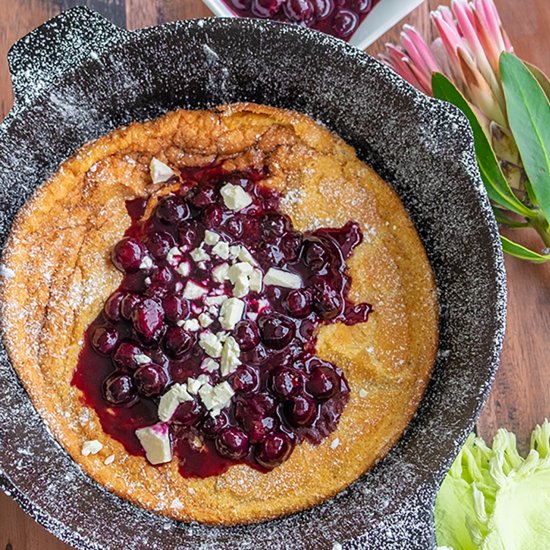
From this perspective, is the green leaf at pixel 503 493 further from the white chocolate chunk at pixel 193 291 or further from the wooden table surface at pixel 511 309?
the white chocolate chunk at pixel 193 291

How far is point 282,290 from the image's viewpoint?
1.98 metres

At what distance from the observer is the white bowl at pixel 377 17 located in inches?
85.4

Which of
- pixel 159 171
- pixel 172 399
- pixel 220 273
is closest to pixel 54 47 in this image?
pixel 159 171

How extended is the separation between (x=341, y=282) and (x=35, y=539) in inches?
39.2

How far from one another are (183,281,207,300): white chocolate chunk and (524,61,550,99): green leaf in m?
1.05

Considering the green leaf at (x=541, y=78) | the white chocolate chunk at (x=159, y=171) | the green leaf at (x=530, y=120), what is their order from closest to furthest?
the white chocolate chunk at (x=159, y=171), the green leaf at (x=530, y=120), the green leaf at (x=541, y=78)

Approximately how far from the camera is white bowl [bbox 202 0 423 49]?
2170 mm

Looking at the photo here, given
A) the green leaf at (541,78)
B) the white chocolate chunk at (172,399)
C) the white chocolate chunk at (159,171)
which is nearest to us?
the white chocolate chunk at (172,399)

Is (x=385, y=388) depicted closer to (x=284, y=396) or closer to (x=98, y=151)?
(x=284, y=396)

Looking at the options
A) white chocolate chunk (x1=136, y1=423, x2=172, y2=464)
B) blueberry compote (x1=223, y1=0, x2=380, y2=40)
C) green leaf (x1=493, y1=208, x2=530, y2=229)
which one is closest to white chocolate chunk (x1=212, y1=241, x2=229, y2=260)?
white chocolate chunk (x1=136, y1=423, x2=172, y2=464)

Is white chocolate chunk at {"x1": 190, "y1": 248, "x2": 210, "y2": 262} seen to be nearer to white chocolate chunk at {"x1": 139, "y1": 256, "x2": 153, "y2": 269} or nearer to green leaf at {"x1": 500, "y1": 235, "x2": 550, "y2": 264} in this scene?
white chocolate chunk at {"x1": 139, "y1": 256, "x2": 153, "y2": 269}

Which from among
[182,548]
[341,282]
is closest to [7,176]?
[341,282]

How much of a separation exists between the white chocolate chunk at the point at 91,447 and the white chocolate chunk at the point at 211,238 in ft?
1.72

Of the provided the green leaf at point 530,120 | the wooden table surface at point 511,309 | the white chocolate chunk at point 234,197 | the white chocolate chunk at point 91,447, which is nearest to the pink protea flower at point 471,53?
the green leaf at point 530,120
